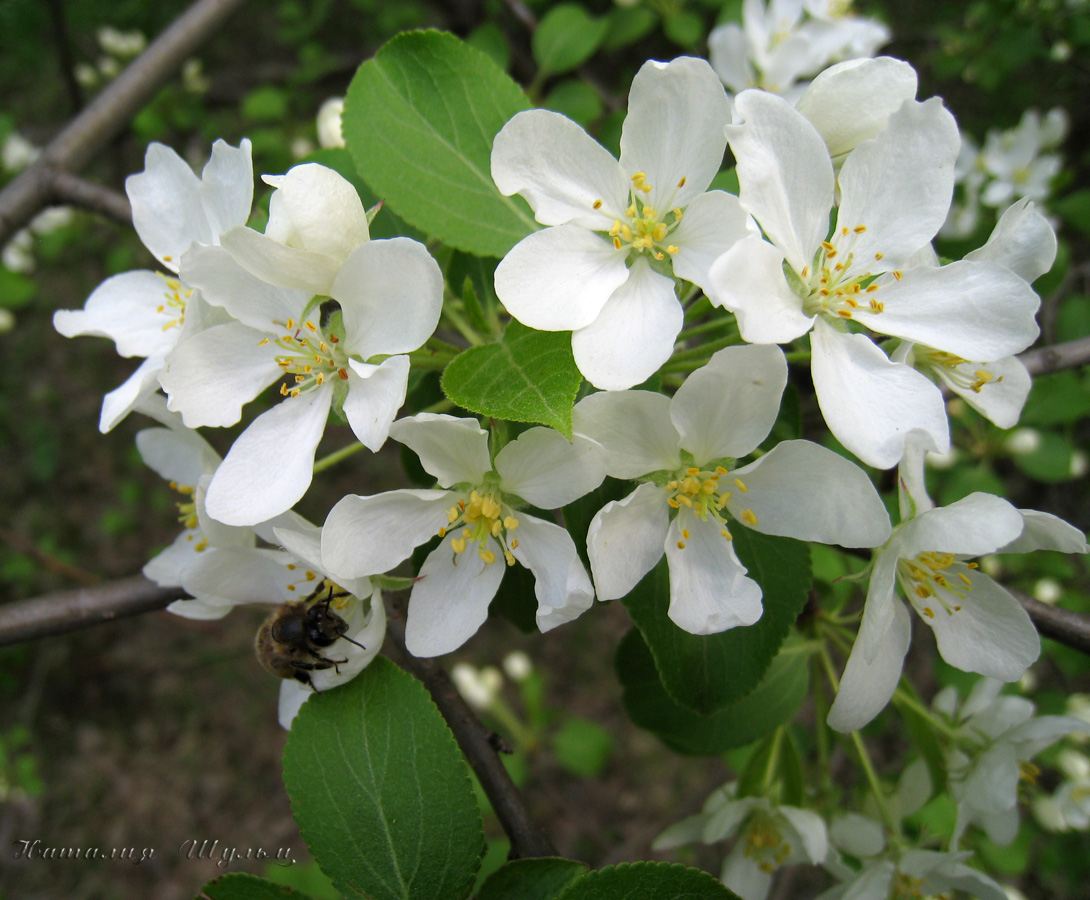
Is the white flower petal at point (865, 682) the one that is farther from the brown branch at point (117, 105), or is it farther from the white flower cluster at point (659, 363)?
the brown branch at point (117, 105)

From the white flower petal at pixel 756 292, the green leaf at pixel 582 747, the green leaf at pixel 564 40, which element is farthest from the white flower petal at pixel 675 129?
the green leaf at pixel 582 747

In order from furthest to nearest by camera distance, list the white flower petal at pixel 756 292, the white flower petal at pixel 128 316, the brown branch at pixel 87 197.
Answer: the brown branch at pixel 87 197
the white flower petal at pixel 128 316
the white flower petal at pixel 756 292

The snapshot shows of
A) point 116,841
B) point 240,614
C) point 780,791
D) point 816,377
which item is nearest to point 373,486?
point 240,614

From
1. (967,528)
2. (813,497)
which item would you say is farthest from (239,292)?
(967,528)

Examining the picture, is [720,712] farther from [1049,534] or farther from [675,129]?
[675,129]

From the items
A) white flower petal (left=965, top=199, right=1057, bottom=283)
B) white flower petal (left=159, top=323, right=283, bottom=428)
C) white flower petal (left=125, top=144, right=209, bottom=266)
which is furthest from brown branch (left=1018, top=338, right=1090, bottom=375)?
white flower petal (left=125, top=144, right=209, bottom=266)

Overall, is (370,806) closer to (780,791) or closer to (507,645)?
(780,791)
